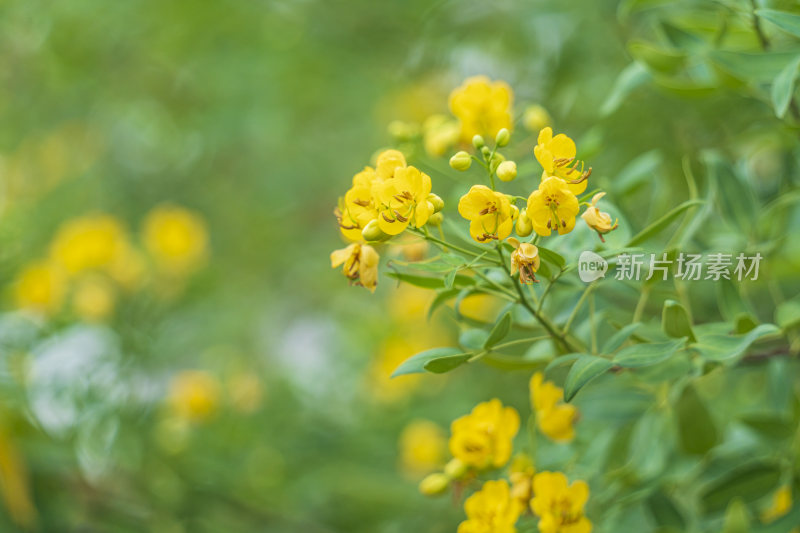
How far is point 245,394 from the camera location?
1515 mm

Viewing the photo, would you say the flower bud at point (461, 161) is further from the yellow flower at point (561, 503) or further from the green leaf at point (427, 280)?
the yellow flower at point (561, 503)

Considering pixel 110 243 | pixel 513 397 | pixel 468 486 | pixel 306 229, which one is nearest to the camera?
pixel 468 486

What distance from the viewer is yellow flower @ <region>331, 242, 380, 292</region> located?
0.63 metres

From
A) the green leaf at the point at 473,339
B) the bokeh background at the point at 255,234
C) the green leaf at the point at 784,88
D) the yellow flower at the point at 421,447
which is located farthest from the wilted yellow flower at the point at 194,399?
the green leaf at the point at 784,88

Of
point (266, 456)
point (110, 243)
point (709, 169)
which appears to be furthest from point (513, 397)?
point (110, 243)

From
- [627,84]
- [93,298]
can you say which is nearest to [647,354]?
[627,84]

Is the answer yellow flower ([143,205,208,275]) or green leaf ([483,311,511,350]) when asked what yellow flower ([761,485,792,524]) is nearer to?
green leaf ([483,311,511,350])

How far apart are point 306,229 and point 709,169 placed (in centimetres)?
196

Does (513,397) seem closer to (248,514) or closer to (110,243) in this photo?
(248,514)

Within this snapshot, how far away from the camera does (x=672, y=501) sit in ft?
2.57

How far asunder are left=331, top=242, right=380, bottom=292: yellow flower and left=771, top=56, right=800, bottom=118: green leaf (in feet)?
1.15

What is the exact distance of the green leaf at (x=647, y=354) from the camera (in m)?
0.58

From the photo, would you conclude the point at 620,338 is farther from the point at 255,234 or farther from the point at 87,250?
the point at 255,234

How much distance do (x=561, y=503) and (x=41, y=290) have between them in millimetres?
1083
